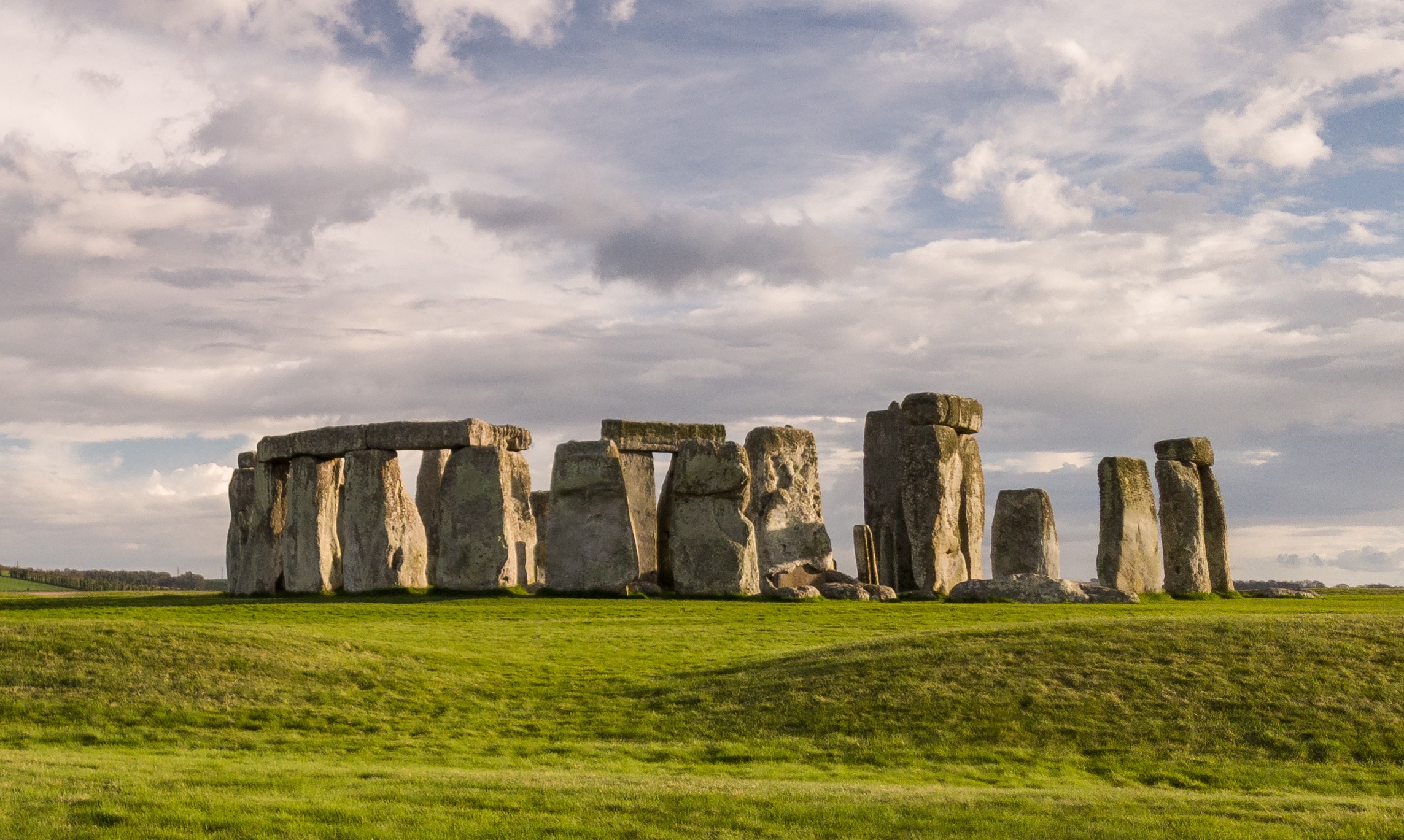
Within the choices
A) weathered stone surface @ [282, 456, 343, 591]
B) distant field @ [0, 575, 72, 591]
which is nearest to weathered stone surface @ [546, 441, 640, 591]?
weathered stone surface @ [282, 456, 343, 591]

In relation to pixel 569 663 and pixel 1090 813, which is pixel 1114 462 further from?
pixel 1090 813

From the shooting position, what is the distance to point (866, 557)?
112ft

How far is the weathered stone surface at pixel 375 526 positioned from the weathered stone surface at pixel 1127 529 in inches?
667

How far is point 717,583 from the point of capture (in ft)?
97.3

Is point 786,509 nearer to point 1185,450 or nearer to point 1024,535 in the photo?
point 1024,535

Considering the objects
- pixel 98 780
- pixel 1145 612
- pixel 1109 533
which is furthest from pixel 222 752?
pixel 1109 533

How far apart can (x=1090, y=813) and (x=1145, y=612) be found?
15.8 metres

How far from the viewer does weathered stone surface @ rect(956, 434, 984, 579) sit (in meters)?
33.6

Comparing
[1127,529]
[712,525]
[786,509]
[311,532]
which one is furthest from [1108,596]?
[311,532]

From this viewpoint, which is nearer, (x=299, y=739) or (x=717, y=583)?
(x=299, y=739)

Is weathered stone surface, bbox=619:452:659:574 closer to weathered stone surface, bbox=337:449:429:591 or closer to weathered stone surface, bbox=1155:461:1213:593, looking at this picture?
weathered stone surface, bbox=337:449:429:591

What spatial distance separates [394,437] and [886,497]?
40.8ft

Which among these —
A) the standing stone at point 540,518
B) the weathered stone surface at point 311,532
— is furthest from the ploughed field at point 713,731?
the standing stone at point 540,518

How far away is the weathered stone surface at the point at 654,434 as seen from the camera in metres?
34.0
